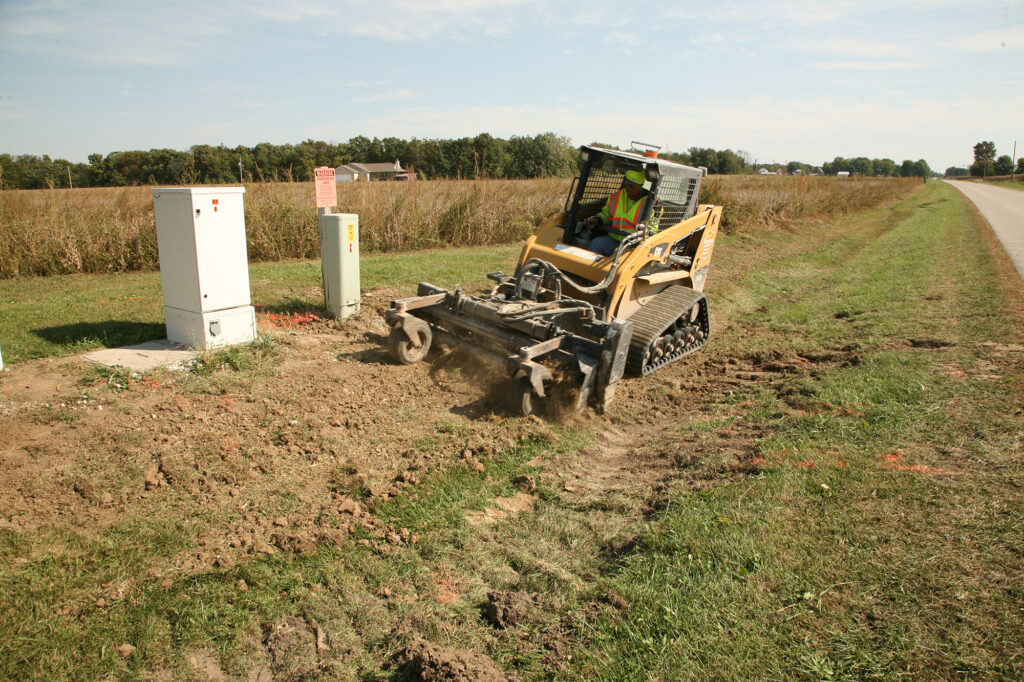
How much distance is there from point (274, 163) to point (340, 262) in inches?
332

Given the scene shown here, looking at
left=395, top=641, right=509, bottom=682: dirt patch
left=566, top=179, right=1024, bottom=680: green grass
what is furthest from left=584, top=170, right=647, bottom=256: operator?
left=395, top=641, right=509, bottom=682: dirt patch

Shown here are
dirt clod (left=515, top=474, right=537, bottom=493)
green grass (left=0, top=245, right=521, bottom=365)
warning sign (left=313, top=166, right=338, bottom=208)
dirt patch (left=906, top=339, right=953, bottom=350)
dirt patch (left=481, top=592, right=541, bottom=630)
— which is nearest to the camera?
dirt patch (left=481, top=592, right=541, bottom=630)

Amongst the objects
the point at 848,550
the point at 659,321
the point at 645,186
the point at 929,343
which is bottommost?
the point at 848,550

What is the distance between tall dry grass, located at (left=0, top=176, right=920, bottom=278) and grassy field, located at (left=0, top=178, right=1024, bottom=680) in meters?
7.37

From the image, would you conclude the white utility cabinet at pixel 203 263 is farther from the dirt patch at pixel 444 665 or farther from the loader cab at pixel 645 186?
the dirt patch at pixel 444 665

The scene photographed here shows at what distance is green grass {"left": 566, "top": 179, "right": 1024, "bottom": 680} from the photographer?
2693mm

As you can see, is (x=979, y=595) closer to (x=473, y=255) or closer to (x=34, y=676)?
(x=34, y=676)

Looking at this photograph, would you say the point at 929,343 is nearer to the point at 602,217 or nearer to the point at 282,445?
the point at 602,217

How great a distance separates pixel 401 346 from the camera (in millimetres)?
6465

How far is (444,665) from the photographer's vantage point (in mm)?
2695

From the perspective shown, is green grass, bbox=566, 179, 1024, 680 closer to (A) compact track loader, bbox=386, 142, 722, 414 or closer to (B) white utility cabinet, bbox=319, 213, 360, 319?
(A) compact track loader, bbox=386, 142, 722, 414

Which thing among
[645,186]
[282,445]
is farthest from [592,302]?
[282,445]

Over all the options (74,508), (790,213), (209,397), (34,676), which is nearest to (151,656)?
(34,676)

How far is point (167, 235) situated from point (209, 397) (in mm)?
2098
